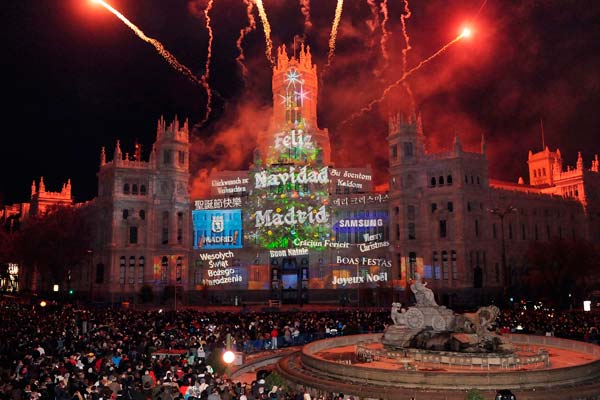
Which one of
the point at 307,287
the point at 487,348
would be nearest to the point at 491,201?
the point at 307,287

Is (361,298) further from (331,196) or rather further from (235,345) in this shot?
(235,345)

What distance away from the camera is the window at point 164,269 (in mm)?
86062

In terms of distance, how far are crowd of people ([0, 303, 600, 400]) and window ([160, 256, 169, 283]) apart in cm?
3443

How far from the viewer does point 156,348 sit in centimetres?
2922

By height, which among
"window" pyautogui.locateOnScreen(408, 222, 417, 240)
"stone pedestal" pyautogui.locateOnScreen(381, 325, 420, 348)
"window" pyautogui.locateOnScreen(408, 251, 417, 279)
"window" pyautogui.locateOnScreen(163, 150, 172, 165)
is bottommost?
"stone pedestal" pyautogui.locateOnScreen(381, 325, 420, 348)

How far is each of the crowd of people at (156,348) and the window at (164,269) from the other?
34435 millimetres

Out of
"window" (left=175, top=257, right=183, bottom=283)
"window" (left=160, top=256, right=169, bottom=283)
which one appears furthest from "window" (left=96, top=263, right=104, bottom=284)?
"window" (left=175, top=257, right=183, bottom=283)

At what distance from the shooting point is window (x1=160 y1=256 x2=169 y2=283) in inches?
3388

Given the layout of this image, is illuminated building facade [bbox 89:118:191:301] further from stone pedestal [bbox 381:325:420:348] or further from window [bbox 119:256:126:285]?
stone pedestal [bbox 381:325:420:348]

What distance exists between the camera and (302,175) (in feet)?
280

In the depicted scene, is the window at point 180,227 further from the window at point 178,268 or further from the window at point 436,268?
the window at point 436,268

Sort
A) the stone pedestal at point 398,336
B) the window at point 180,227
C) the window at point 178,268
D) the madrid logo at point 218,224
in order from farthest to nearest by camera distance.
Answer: the madrid logo at point 218,224
the window at point 180,227
the window at point 178,268
the stone pedestal at point 398,336

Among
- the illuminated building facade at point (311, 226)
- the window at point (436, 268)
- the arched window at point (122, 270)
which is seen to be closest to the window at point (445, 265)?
the illuminated building facade at point (311, 226)

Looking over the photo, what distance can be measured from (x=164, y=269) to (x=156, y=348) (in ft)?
194
